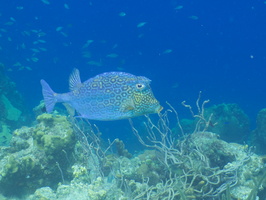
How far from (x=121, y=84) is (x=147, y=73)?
2527 inches

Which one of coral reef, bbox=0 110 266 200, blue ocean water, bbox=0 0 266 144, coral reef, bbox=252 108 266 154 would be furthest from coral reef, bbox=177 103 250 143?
blue ocean water, bbox=0 0 266 144

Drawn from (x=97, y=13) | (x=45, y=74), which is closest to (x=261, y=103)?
(x=97, y=13)

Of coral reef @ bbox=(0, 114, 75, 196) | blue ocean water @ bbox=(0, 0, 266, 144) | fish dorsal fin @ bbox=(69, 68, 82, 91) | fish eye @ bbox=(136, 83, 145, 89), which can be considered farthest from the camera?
blue ocean water @ bbox=(0, 0, 266, 144)

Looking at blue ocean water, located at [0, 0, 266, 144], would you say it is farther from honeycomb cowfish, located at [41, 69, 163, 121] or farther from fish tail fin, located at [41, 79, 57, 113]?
honeycomb cowfish, located at [41, 69, 163, 121]

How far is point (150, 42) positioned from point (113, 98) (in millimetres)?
65276

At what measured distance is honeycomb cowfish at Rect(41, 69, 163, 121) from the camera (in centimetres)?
328

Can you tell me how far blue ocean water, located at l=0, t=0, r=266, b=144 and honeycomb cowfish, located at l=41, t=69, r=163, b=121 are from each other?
168 feet

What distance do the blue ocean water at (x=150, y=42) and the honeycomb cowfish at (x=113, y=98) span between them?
168ft

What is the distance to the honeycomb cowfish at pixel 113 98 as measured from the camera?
3.28m

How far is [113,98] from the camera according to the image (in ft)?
11.3

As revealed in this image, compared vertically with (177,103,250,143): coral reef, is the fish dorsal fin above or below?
below

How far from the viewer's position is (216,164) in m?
A: 4.75

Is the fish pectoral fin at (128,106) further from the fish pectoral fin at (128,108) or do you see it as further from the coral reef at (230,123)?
the coral reef at (230,123)

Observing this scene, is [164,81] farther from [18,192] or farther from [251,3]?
[18,192]
